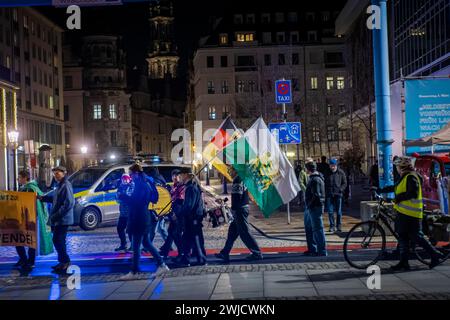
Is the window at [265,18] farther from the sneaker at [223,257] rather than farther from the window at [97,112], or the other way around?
the sneaker at [223,257]

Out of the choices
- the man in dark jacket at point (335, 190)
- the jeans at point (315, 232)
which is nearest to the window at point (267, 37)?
the man in dark jacket at point (335, 190)

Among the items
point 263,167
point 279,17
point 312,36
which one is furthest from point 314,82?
point 263,167

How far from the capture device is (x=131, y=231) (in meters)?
11.1

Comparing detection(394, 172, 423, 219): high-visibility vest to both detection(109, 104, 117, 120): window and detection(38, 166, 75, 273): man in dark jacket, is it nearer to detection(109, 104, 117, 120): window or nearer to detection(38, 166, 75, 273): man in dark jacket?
detection(38, 166, 75, 273): man in dark jacket

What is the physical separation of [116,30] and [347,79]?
2076 inches

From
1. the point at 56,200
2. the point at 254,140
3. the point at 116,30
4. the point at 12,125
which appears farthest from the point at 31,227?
the point at 116,30

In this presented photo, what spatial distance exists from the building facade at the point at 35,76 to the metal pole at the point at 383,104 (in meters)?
47.1

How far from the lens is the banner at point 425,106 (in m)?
17.7

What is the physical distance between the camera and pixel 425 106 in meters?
17.7

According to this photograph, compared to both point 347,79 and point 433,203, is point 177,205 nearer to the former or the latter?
point 433,203

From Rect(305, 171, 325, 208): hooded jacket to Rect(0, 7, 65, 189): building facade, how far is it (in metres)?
48.9

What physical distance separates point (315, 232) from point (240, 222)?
1.58m

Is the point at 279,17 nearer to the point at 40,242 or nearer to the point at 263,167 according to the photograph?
the point at 263,167

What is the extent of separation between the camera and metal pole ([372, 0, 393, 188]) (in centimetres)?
1540
